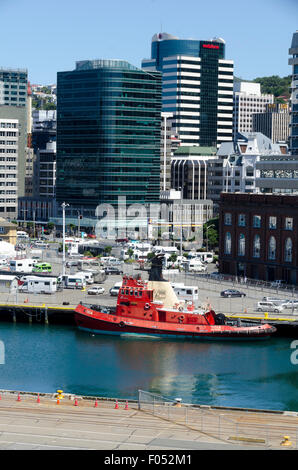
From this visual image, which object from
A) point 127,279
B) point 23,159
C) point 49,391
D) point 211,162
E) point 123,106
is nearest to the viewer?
point 49,391

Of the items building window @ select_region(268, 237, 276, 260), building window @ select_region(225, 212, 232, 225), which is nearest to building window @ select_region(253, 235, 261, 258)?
building window @ select_region(268, 237, 276, 260)

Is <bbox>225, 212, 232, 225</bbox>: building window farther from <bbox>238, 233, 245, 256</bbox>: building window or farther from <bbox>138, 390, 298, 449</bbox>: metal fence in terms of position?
<bbox>138, 390, 298, 449</bbox>: metal fence

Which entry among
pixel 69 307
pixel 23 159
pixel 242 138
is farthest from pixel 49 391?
pixel 23 159

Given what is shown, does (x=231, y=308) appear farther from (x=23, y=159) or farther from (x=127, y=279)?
(x=23, y=159)

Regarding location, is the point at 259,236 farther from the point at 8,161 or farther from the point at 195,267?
the point at 8,161

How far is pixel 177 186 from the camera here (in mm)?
172125

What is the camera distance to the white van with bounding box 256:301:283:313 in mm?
69500

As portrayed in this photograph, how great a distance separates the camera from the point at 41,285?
77.9m

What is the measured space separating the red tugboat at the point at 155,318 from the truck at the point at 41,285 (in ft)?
31.2

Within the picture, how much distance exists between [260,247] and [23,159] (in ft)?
335

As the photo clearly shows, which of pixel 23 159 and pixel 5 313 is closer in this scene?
A: pixel 5 313

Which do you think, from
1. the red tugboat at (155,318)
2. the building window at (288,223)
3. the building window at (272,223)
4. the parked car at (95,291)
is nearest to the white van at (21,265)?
the parked car at (95,291)

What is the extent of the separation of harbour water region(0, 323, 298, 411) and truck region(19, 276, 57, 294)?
8582mm

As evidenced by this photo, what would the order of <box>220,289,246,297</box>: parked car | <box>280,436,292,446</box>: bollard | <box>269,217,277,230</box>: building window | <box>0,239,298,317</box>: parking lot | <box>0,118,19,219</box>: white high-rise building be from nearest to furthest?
<box>280,436,292,446</box>: bollard < <box>0,239,298,317</box>: parking lot < <box>220,289,246,297</box>: parked car < <box>269,217,277,230</box>: building window < <box>0,118,19,219</box>: white high-rise building
